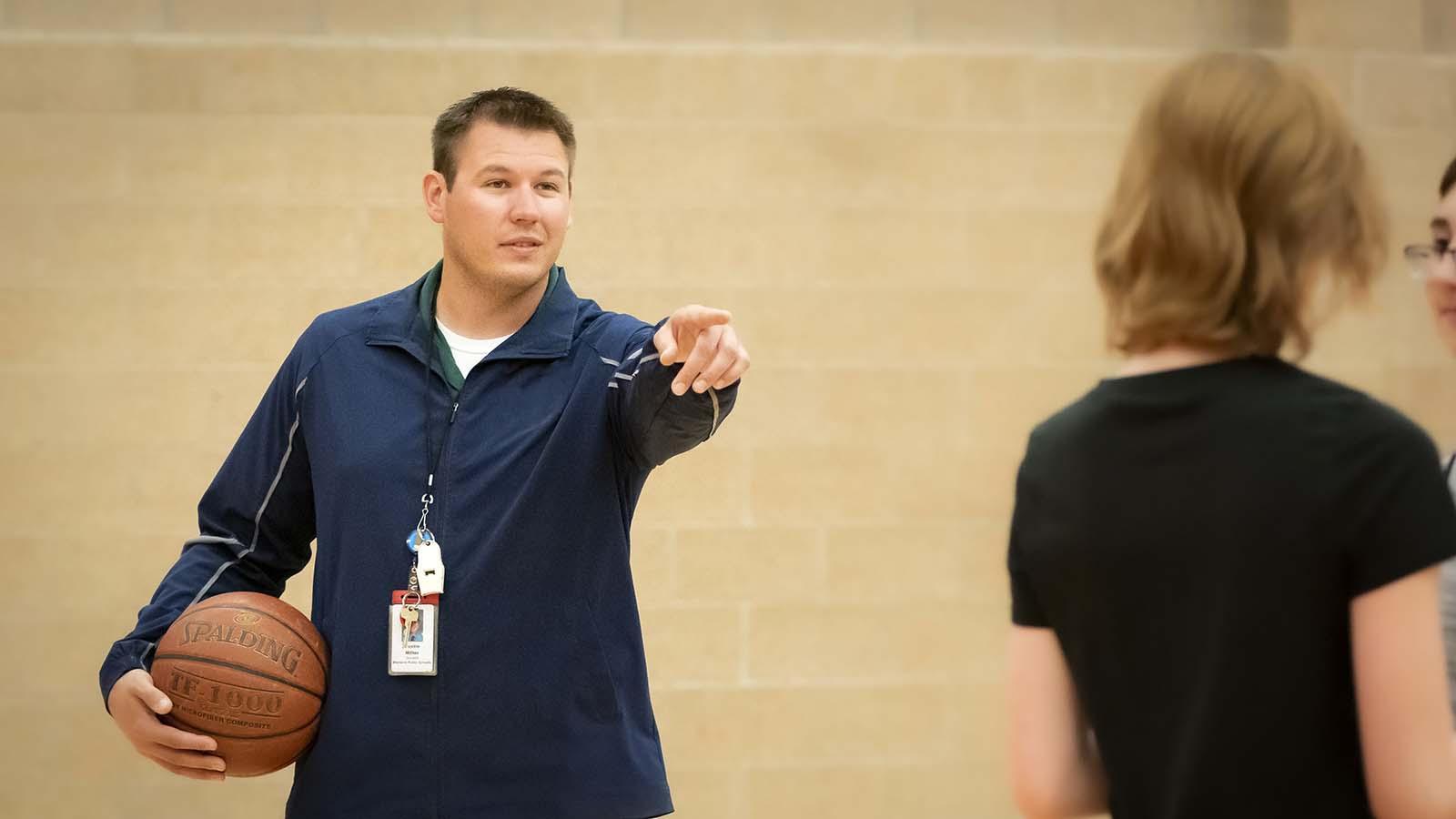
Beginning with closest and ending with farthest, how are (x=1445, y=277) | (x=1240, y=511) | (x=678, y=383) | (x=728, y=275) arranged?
(x=1240, y=511)
(x=1445, y=277)
(x=678, y=383)
(x=728, y=275)

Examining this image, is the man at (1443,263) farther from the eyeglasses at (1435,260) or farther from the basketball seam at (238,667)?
the basketball seam at (238,667)

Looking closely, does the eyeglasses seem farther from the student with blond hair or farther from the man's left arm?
the man's left arm

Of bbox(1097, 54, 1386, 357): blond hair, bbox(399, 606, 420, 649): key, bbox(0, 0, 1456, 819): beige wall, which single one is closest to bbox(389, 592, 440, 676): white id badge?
bbox(399, 606, 420, 649): key

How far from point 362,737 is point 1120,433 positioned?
4.13ft

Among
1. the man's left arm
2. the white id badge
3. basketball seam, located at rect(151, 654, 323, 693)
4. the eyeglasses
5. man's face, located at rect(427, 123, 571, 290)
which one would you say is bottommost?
basketball seam, located at rect(151, 654, 323, 693)

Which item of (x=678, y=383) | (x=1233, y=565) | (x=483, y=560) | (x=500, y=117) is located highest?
(x=500, y=117)

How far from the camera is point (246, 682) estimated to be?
198 centimetres

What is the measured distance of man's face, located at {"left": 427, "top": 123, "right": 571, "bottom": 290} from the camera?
2170 mm

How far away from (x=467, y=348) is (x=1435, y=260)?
1371 mm

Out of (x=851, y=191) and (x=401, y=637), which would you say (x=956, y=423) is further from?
(x=401, y=637)

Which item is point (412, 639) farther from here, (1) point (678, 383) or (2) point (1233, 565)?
(2) point (1233, 565)

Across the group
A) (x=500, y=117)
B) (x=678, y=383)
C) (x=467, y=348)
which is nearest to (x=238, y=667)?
→ (x=467, y=348)

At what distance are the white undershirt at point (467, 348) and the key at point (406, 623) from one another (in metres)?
0.38

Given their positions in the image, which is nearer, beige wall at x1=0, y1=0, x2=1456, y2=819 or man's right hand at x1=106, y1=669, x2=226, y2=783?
man's right hand at x1=106, y1=669, x2=226, y2=783
